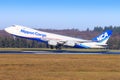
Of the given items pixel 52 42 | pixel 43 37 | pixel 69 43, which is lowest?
pixel 69 43

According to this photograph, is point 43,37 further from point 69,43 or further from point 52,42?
point 69,43

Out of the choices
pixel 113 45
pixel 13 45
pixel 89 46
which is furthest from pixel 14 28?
pixel 113 45

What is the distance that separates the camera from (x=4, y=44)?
497ft

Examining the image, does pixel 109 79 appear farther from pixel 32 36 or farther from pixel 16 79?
pixel 32 36

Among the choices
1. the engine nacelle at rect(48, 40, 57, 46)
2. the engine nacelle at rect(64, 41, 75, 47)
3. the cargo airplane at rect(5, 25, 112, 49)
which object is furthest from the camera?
the engine nacelle at rect(64, 41, 75, 47)

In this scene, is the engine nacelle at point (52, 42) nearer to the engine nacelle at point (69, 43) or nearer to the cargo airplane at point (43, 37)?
the cargo airplane at point (43, 37)

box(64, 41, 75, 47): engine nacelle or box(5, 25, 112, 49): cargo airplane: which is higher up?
box(5, 25, 112, 49): cargo airplane

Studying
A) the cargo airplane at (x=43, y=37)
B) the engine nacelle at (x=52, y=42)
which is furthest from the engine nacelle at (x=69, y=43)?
the engine nacelle at (x=52, y=42)

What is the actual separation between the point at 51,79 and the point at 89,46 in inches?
3217

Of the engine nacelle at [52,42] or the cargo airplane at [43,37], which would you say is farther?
the cargo airplane at [43,37]

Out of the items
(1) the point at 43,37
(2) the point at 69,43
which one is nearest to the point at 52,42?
(1) the point at 43,37

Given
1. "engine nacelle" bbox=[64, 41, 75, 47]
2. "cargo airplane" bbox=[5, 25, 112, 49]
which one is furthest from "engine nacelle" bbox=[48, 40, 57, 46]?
"engine nacelle" bbox=[64, 41, 75, 47]

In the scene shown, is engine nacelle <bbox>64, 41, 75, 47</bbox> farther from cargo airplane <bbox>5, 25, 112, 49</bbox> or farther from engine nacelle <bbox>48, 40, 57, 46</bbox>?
engine nacelle <bbox>48, 40, 57, 46</bbox>

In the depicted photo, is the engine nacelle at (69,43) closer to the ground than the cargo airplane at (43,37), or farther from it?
closer to the ground
